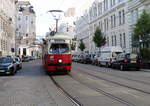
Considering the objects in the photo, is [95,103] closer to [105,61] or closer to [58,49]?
[58,49]

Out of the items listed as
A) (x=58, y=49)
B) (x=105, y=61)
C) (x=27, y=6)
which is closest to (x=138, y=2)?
(x=105, y=61)

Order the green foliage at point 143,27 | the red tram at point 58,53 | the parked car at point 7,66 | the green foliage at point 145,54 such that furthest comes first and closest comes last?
1. the green foliage at point 143,27
2. the green foliage at point 145,54
3. the parked car at point 7,66
4. the red tram at point 58,53

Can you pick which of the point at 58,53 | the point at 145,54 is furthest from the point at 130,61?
the point at 58,53

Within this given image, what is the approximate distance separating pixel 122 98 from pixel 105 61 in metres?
23.8

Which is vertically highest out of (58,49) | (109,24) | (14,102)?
(109,24)

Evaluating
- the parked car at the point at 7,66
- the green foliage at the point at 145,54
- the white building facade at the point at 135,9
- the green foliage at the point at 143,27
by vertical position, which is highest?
the white building facade at the point at 135,9

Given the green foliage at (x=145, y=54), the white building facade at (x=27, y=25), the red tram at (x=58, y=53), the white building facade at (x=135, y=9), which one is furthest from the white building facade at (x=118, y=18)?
the white building facade at (x=27, y=25)

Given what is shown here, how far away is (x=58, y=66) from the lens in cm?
1977

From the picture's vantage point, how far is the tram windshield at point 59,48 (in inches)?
789

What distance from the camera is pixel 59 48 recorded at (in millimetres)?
20312

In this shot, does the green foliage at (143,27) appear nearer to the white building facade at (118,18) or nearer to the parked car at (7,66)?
the white building facade at (118,18)

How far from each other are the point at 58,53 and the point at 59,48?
58 centimetres

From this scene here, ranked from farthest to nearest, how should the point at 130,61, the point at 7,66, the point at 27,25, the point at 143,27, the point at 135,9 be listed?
1. the point at 27,25
2. the point at 135,9
3. the point at 143,27
4. the point at 130,61
5. the point at 7,66

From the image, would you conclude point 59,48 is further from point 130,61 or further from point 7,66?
point 130,61
